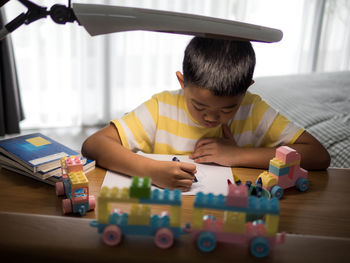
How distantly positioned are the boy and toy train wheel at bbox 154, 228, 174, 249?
294mm

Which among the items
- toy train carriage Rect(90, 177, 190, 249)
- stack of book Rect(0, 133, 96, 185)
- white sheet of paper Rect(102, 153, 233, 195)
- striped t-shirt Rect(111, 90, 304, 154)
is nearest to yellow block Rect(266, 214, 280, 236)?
toy train carriage Rect(90, 177, 190, 249)

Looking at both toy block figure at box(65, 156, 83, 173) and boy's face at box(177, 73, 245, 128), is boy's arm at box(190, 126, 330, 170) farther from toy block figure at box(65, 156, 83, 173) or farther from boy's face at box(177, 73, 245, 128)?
toy block figure at box(65, 156, 83, 173)

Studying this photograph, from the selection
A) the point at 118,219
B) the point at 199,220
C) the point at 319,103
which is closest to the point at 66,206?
the point at 118,219

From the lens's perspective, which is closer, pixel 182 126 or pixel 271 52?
pixel 182 126

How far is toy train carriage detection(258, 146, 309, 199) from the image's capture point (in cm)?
82

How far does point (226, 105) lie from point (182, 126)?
0.25 m

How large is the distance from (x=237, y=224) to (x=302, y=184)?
375 mm

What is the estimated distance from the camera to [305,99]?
177 cm

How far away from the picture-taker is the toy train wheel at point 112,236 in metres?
0.53

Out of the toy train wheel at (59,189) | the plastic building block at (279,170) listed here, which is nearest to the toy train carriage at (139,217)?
the toy train wheel at (59,189)

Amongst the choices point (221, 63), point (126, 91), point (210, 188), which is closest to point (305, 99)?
point (221, 63)

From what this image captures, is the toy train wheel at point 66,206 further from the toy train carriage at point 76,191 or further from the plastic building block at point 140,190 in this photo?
the plastic building block at point 140,190

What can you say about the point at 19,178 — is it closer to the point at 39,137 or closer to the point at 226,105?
the point at 39,137

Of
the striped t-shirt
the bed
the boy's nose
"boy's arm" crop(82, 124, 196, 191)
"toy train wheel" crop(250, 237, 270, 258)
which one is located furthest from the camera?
the bed
